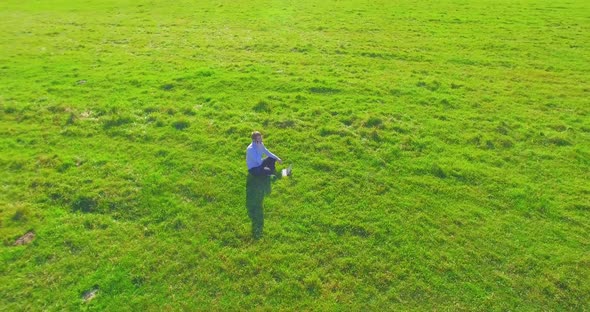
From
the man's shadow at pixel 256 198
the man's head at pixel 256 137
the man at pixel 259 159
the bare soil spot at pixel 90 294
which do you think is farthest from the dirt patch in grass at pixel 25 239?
the man's head at pixel 256 137

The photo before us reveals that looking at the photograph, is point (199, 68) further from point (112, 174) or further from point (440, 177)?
point (440, 177)

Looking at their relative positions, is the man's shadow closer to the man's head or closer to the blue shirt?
the blue shirt

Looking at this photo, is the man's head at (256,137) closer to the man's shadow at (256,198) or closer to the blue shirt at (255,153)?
the blue shirt at (255,153)

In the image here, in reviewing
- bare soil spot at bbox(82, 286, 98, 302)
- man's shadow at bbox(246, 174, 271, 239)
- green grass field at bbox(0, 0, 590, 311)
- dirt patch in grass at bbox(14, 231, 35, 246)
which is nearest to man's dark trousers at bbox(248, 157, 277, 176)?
man's shadow at bbox(246, 174, 271, 239)

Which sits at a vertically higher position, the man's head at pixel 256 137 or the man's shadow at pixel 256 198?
the man's head at pixel 256 137

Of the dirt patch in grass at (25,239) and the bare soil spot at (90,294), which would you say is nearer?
the bare soil spot at (90,294)
